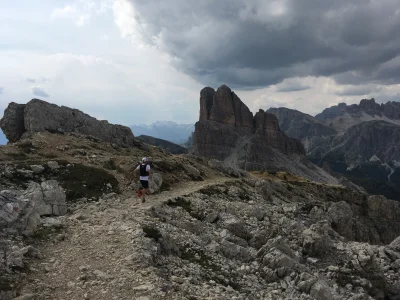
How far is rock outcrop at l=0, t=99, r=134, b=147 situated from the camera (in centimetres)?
5997

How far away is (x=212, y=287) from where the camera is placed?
1542 centimetres

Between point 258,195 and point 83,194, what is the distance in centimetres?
2599

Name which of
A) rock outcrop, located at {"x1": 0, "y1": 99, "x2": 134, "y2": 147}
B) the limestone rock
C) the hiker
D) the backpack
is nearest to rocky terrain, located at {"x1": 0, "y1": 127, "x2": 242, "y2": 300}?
the hiker

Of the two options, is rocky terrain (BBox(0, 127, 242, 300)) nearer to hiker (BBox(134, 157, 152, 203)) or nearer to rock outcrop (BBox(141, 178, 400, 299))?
hiker (BBox(134, 157, 152, 203))

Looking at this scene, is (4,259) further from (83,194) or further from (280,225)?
(280,225)

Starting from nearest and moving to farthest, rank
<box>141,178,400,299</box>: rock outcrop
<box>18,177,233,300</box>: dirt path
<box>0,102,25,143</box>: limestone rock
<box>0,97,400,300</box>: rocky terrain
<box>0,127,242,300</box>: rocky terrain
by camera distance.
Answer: <box>18,177,233,300</box>: dirt path < <box>0,97,400,300</box>: rocky terrain < <box>0,127,242,300</box>: rocky terrain < <box>141,178,400,299</box>: rock outcrop < <box>0,102,25,143</box>: limestone rock

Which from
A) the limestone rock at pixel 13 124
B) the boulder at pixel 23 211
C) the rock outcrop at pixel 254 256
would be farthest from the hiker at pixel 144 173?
the limestone rock at pixel 13 124

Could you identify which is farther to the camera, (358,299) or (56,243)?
(358,299)

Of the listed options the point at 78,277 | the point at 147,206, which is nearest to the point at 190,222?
the point at 147,206

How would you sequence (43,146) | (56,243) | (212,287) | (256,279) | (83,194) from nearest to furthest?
(212,287) < (56,243) < (256,279) < (83,194) < (43,146)

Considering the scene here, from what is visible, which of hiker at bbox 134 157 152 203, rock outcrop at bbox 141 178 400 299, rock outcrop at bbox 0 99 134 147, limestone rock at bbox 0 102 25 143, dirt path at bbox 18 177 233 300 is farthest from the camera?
limestone rock at bbox 0 102 25 143

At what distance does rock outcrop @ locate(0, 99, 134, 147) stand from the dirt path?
4267cm

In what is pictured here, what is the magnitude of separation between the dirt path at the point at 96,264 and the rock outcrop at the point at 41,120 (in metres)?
42.7

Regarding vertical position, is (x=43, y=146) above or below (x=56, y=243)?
above
